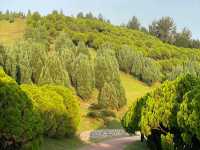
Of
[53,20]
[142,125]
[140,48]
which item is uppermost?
[53,20]

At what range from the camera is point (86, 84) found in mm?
→ 59031

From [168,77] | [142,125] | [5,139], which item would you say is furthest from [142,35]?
[5,139]

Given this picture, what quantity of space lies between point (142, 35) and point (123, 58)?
3515 centimetres

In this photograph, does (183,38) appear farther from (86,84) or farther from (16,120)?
(16,120)

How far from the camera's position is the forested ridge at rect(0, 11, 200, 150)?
22781mm

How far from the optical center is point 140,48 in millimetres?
96438

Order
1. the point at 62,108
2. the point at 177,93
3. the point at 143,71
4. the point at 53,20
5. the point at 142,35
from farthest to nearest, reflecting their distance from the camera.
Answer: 1. the point at 142,35
2. the point at 53,20
3. the point at 143,71
4. the point at 62,108
5. the point at 177,93

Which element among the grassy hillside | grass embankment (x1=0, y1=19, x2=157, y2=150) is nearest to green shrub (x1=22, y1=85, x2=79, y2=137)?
grass embankment (x1=0, y1=19, x2=157, y2=150)

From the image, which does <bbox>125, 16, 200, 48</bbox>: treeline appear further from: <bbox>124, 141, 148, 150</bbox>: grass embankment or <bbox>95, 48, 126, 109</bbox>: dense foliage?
<bbox>124, 141, 148, 150</bbox>: grass embankment

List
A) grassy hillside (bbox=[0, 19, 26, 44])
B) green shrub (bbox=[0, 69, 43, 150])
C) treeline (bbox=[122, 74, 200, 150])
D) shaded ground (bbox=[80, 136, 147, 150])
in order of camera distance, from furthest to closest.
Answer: grassy hillside (bbox=[0, 19, 26, 44]) < shaded ground (bbox=[80, 136, 147, 150]) < treeline (bbox=[122, 74, 200, 150]) < green shrub (bbox=[0, 69, 43, 150])

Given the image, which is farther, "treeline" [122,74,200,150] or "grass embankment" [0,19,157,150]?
"grass embankment" [0,19,157,150]

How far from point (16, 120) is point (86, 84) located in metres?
37.0

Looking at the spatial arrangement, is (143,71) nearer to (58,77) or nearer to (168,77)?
(168,77)

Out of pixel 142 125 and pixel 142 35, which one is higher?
pixel 142 35
